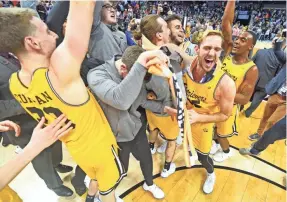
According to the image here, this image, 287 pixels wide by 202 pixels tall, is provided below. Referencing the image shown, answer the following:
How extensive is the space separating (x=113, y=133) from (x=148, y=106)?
437mm

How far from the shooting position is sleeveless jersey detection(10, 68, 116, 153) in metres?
1.08

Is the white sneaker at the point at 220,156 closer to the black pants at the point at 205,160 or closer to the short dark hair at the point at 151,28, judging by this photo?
the black pants at the point at 205,160

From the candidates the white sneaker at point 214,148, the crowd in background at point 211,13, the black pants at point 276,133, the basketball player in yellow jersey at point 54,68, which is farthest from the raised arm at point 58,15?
the crowd in background at point 211,13

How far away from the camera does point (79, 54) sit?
0.97 metres

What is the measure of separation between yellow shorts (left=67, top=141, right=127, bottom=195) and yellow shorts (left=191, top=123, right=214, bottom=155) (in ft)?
2.48

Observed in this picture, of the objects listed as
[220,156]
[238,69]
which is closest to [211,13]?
[238,69]

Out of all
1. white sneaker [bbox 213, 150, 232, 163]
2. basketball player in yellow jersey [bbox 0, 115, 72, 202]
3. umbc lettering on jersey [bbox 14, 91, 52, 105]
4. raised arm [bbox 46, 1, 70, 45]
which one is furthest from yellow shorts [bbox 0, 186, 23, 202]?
white sneaker [bbox 213, 150, 232, 163]

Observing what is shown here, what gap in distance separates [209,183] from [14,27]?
6.68ft

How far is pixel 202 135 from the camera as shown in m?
1.99

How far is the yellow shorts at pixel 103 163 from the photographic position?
55.4 inches

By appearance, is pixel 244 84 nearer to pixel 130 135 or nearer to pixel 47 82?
pixel 130 135

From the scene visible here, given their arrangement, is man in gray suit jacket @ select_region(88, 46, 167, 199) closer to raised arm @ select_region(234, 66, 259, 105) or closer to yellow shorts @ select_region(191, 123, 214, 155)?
yellow shorts @ select_region(191, 123, 214, 155)

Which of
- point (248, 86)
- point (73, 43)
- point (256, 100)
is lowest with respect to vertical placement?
point (256, 100)

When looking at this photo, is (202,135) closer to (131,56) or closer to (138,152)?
(138,152)
